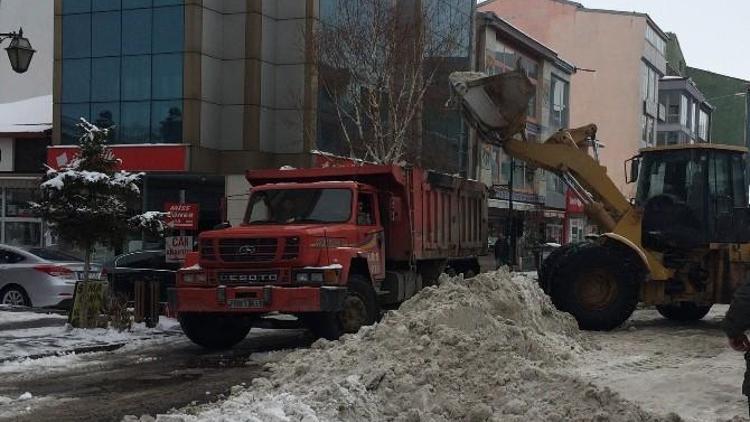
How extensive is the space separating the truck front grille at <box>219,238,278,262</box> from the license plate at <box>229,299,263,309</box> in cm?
56

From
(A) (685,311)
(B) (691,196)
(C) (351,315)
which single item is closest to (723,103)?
(A) (685,311)

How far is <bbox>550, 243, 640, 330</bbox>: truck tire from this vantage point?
1293 centimetres

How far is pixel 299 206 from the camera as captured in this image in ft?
41.2

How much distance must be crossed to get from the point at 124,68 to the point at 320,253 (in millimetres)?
21750

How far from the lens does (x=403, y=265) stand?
1367cm

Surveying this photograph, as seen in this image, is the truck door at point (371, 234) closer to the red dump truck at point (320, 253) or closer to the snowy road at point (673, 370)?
the red dump truck at point (320, 253)

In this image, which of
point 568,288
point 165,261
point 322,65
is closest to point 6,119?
point 322,65

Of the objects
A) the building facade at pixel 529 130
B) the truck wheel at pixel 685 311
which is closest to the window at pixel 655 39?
the building facade at pixel 529 130

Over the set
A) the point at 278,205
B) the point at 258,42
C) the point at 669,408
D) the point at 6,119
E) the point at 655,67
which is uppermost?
the point at 655,67

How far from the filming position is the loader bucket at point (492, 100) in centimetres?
1360

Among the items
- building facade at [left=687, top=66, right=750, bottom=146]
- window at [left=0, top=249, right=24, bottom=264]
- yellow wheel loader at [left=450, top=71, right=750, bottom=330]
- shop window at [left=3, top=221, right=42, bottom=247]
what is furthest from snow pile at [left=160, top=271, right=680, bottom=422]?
building facade at [left=687, top=66, right=750, bottom=146]

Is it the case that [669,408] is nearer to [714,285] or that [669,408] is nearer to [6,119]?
[714,285]

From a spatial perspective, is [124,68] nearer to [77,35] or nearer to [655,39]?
[77,35]

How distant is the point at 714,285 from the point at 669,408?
6.73m
